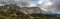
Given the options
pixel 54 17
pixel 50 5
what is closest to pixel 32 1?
pixel 50 5

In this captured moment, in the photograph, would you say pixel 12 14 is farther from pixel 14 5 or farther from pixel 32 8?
pixel 32 8

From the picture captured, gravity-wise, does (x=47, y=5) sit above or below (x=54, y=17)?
above

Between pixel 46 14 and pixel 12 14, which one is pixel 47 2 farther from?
pixel 12 14

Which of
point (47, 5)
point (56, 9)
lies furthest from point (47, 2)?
point (56, 9)

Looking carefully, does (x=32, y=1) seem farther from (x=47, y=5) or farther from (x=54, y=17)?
(x=54, y=17)

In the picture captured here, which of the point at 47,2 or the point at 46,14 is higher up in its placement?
the point at 47,2

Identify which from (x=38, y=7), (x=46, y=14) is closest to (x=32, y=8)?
(x=38, y=7)

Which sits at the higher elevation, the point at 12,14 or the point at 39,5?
the point at 39,5

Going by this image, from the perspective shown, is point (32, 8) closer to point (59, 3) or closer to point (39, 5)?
point (39, 5)
